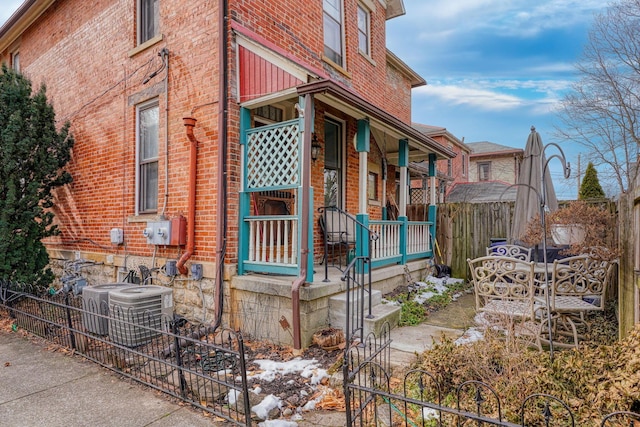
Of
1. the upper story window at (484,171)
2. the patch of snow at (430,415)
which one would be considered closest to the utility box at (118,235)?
the patch of snow at (430,415)

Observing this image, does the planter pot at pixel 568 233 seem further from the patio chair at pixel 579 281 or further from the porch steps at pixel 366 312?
the porch steps at pixel 366 312

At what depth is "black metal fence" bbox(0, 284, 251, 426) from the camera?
3.27 m

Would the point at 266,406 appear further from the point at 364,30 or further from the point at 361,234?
the point at 364,30

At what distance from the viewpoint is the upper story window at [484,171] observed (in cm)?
2702

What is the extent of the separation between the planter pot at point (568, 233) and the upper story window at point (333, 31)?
5652 mm

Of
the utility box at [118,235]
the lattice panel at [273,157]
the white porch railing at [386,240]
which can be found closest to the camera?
the lattice panel at [273,157]

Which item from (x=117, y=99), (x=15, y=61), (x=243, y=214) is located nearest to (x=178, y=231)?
(x=243, y=214)

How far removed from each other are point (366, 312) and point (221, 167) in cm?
287

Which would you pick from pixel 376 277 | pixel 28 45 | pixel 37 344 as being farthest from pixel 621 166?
pixel 28 45

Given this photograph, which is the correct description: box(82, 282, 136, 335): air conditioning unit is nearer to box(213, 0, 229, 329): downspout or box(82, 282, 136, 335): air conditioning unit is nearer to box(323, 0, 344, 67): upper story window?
box(213, 0, 229, 329): downspout

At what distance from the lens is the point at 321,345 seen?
4.40 metres

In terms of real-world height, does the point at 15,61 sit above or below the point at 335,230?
above

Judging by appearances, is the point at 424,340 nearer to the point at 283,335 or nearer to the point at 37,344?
the point at 283,335

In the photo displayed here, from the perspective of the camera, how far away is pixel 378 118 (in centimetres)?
610
